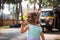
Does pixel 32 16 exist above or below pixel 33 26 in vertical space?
above

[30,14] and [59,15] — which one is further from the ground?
[30,14]

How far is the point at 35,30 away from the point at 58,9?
17.5 meters

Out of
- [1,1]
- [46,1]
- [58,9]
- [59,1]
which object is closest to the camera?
[58,9]

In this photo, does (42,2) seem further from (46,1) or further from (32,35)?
(32,35)

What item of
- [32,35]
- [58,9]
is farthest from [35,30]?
[58,9]

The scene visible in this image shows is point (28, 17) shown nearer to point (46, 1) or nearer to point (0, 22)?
point (46, 1)

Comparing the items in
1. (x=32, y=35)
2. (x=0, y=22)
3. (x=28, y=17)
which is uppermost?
(x=28, y=17)

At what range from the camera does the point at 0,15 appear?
3838cm

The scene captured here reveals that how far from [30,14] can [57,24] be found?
694 inches

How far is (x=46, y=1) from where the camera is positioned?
2788 cm

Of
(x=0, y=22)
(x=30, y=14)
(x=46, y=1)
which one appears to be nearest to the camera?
(x=30, y=14)

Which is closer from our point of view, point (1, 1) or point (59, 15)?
point (59, 15)

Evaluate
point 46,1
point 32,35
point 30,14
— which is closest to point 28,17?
point 30,14

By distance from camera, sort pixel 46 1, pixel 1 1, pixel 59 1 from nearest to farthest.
→ pixel 59 1
pixel 46 1
pixel 1 1
